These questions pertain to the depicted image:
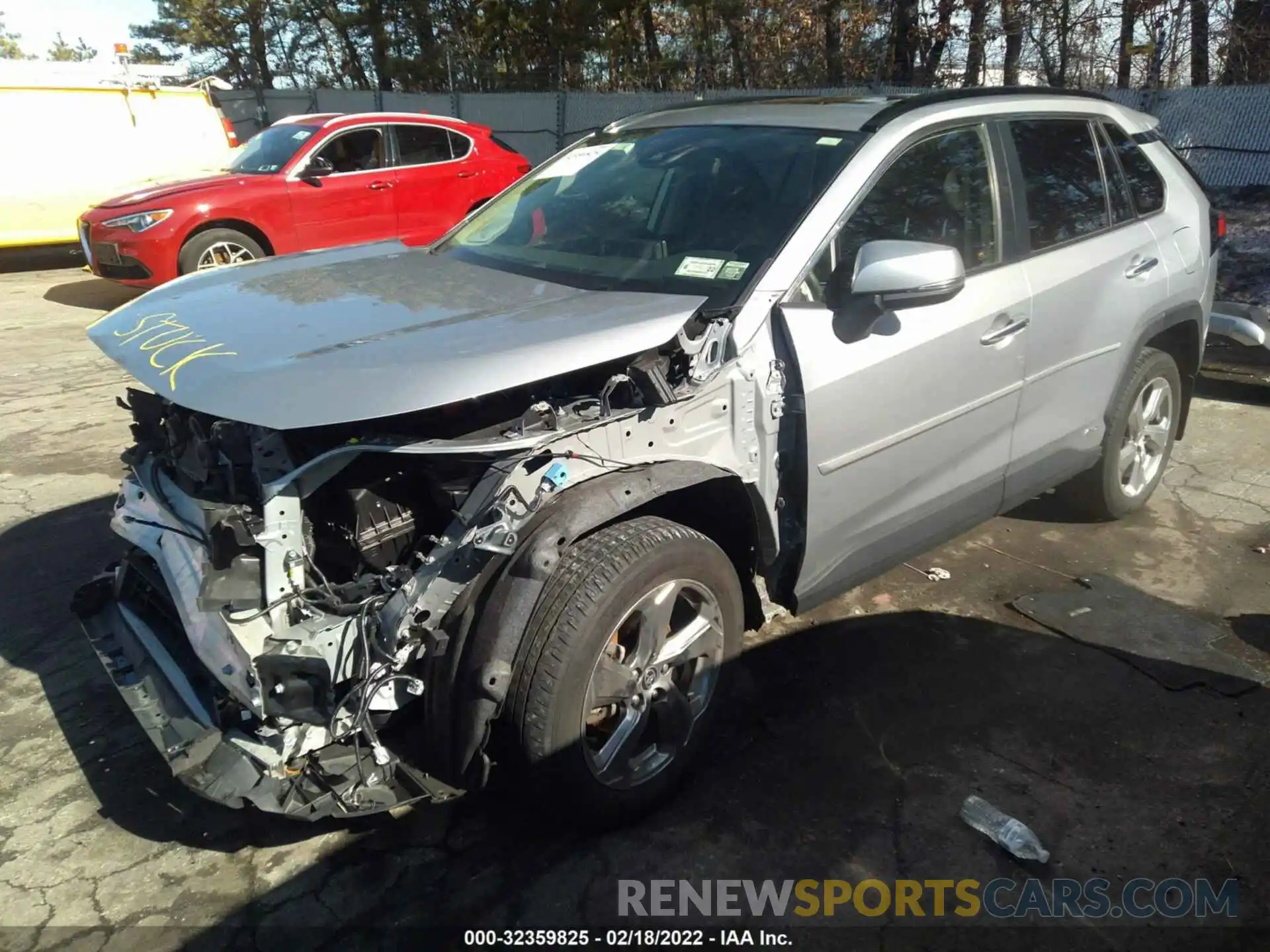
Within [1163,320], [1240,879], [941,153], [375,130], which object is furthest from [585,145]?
[375,130]

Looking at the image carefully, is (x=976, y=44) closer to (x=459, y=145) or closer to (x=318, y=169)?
(x=459, y=145)

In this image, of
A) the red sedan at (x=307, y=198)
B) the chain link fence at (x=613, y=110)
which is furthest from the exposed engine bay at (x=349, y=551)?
the red sedan at (x=307, y=198)

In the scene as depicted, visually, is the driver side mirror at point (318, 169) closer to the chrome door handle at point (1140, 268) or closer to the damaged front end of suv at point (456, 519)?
the damaged front end of suv at point (456, 519)

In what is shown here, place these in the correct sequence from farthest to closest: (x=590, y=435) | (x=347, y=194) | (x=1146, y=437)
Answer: (x=347, y=194) → (x=1146, y=437) → (x=590, y=435)

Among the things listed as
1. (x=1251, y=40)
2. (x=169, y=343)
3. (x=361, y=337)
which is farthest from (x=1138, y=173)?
(x=1251, y=40)

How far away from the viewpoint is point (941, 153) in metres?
3.36

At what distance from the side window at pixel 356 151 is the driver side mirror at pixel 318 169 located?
38 mm

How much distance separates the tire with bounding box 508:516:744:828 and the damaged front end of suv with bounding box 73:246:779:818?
91 millimetres

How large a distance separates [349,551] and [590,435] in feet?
2.38

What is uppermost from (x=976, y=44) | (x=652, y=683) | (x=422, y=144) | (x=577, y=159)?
(x=976, y=44)

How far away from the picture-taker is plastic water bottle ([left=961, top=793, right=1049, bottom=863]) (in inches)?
104

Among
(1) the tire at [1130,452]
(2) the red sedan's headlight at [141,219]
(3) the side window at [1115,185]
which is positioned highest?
(3) the side window at [1115,185]

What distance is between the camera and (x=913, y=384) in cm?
309

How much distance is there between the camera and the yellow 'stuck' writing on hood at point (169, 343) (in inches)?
100.0
